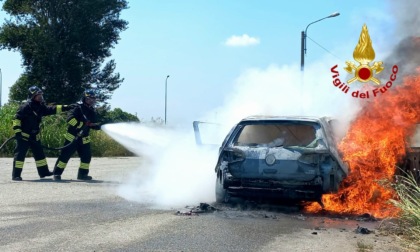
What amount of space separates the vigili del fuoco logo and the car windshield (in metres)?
2.25

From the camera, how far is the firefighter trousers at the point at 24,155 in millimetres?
11438

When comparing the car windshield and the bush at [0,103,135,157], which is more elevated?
the car windshield

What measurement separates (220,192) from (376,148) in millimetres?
2640

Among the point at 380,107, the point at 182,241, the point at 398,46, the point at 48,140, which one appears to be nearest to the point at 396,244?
the point at 182,241

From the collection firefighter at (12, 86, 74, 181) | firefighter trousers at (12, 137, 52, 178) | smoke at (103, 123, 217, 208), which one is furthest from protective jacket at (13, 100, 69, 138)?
smoke at (103, 123, 217, 208)

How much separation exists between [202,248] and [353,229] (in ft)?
7.34

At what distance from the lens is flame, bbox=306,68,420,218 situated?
26.1 ft

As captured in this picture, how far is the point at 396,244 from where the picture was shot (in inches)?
228

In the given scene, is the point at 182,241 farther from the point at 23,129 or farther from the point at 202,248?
the point at 23,129

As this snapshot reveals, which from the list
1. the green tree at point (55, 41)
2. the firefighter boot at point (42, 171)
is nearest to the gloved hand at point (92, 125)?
the firefighter boot at point (42, 171)

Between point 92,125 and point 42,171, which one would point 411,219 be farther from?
point 42,171

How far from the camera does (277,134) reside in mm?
8578

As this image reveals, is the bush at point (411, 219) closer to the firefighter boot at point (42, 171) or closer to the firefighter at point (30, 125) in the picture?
the firefighter at point (30, 125)

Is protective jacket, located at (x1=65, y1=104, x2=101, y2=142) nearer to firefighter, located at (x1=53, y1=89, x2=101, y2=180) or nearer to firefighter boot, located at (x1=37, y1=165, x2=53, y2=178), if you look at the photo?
firefighter, located at (x1=53, y1=89, x2=101, y2=180)
